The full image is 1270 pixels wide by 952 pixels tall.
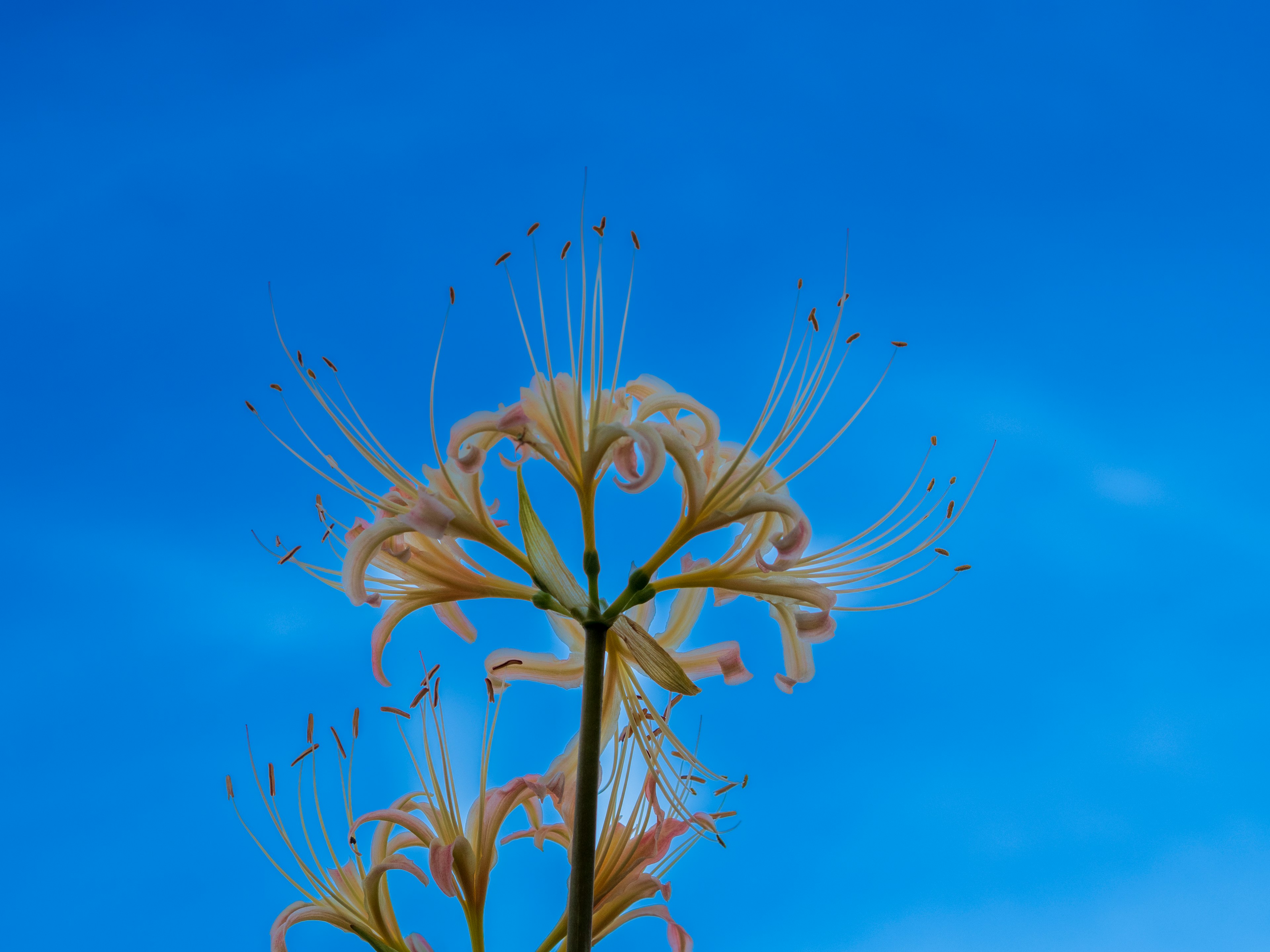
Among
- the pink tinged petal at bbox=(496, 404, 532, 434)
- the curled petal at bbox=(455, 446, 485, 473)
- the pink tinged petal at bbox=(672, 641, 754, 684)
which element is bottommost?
the pink tinged petal at bbox=(672, 641, 754, 684)

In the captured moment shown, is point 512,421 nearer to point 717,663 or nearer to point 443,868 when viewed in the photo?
point 717,663

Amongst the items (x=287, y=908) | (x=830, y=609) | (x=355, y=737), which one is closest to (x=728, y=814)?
(x=830, y=609)

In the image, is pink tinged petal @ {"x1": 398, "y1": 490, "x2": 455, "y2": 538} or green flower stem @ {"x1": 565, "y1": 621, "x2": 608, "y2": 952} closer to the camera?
green flower stem @ {"x1": 565, "y1": 621, "x2": 608, "y2": 952}

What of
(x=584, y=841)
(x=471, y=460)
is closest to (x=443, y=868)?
(x=584, y=841)

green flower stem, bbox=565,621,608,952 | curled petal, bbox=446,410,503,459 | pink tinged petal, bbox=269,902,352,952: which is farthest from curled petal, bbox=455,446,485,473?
pink tinged petal, bbox=269,902,352,952

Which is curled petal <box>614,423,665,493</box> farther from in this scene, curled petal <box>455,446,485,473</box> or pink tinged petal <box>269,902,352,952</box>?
pink tinged petal <box>269,902,352,952</box>
